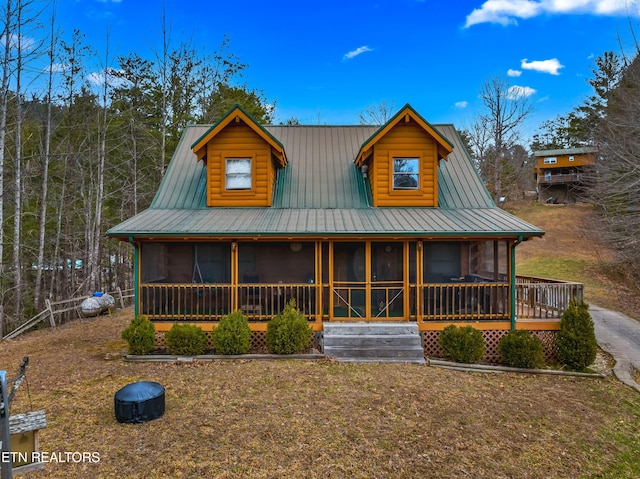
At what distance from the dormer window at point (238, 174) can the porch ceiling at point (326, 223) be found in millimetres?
757

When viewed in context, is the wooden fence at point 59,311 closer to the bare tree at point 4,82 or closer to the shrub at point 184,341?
the bare tree at point 4,82

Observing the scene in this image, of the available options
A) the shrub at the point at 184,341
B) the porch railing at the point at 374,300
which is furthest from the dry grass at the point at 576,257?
the shrub at the point at 184,341

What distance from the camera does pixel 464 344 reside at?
860 centimetres

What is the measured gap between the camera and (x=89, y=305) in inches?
555

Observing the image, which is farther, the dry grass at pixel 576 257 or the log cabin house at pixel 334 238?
the dry grass at pixel 576 257

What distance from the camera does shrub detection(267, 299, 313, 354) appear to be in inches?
340

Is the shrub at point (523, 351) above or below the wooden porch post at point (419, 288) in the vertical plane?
below

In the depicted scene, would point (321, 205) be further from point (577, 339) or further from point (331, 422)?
point (577, 339)

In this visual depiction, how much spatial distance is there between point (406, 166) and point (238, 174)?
5.01 meters

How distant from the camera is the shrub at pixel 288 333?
28.4ft

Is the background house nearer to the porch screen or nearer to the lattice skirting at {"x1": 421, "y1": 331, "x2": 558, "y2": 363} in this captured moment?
the lattice skirting at {"x1": 421, "y1": 331, "x2": 558, "y2": 363}

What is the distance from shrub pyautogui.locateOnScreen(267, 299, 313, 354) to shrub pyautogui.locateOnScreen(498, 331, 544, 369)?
4663 millimetres

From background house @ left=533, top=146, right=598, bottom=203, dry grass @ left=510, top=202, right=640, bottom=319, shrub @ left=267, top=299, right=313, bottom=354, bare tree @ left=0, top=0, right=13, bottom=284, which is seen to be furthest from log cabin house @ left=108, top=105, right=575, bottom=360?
background house @ left=533, top=146, right=598, bottom=203

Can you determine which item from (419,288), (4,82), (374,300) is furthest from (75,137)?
(419,288)
